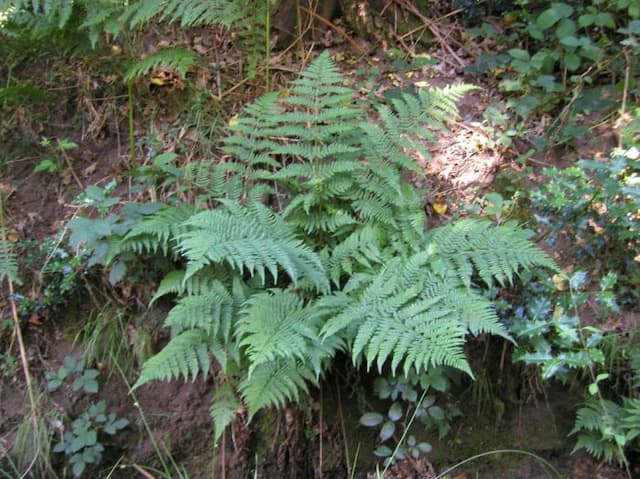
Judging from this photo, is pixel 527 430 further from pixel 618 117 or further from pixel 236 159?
pixel 236 159

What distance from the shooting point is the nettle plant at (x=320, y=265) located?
228 centimetres

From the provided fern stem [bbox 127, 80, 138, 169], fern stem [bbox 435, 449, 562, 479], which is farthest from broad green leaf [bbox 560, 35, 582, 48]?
fern stem [bbox 127, 80, 138, 169]

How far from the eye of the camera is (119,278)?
2.76 m

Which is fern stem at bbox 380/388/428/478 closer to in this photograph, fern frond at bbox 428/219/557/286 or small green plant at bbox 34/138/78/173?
fern frond at bbox 428/219/557/286

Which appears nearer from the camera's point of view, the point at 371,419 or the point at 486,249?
the point at 486,249

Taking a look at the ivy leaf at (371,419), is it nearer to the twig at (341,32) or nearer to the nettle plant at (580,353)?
the nettle plant at (580,353)

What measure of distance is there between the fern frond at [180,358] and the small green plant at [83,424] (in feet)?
1.82

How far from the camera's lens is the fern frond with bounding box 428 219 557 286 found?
8.08 ft

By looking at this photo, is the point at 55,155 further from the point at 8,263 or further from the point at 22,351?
the point at 22,351

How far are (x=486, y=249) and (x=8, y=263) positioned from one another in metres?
2.40

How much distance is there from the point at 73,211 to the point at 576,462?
3120 mm

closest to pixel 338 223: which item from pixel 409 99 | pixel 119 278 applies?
pixel 409 99

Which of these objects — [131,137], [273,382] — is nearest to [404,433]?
[273,382]

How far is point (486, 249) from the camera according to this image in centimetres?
255
